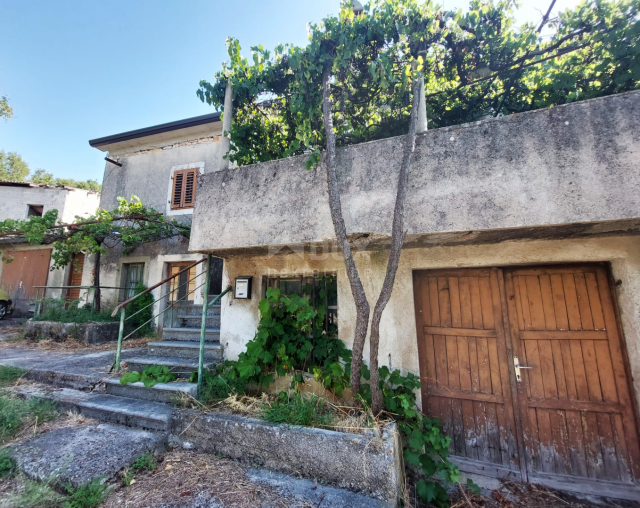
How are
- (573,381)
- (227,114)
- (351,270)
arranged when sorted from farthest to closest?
(227,114) → (573,381) → (351,270)

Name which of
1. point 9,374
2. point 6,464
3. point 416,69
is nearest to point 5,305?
point 9,374

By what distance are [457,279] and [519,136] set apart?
65.1 inches

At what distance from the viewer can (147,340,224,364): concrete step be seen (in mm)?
3968

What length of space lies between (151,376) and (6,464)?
4.50 feet

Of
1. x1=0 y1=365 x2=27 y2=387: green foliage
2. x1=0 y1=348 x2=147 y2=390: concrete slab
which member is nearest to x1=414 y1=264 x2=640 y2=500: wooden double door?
x1=0 y1=348 x2=147 y2=390: concrete slab

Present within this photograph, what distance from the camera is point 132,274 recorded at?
895 cm

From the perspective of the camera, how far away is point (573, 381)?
293 centimetres

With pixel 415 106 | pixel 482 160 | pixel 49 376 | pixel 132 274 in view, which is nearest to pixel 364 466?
pixel 482 160

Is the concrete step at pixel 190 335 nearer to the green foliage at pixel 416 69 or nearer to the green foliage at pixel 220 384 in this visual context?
the green foliage at pixel 220 384

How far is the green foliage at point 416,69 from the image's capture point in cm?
326

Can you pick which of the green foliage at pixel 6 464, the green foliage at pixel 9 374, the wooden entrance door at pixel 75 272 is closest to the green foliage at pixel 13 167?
the wooden entrance door at pixel 75 272

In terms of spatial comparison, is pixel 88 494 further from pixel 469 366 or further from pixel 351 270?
pixel 469 366

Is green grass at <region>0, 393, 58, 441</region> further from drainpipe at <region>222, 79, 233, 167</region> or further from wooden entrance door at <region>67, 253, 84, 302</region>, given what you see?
wooden entrance door at <region>67, 253, 84, 302</region>

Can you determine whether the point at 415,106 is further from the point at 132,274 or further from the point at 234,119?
the point at 132,274
